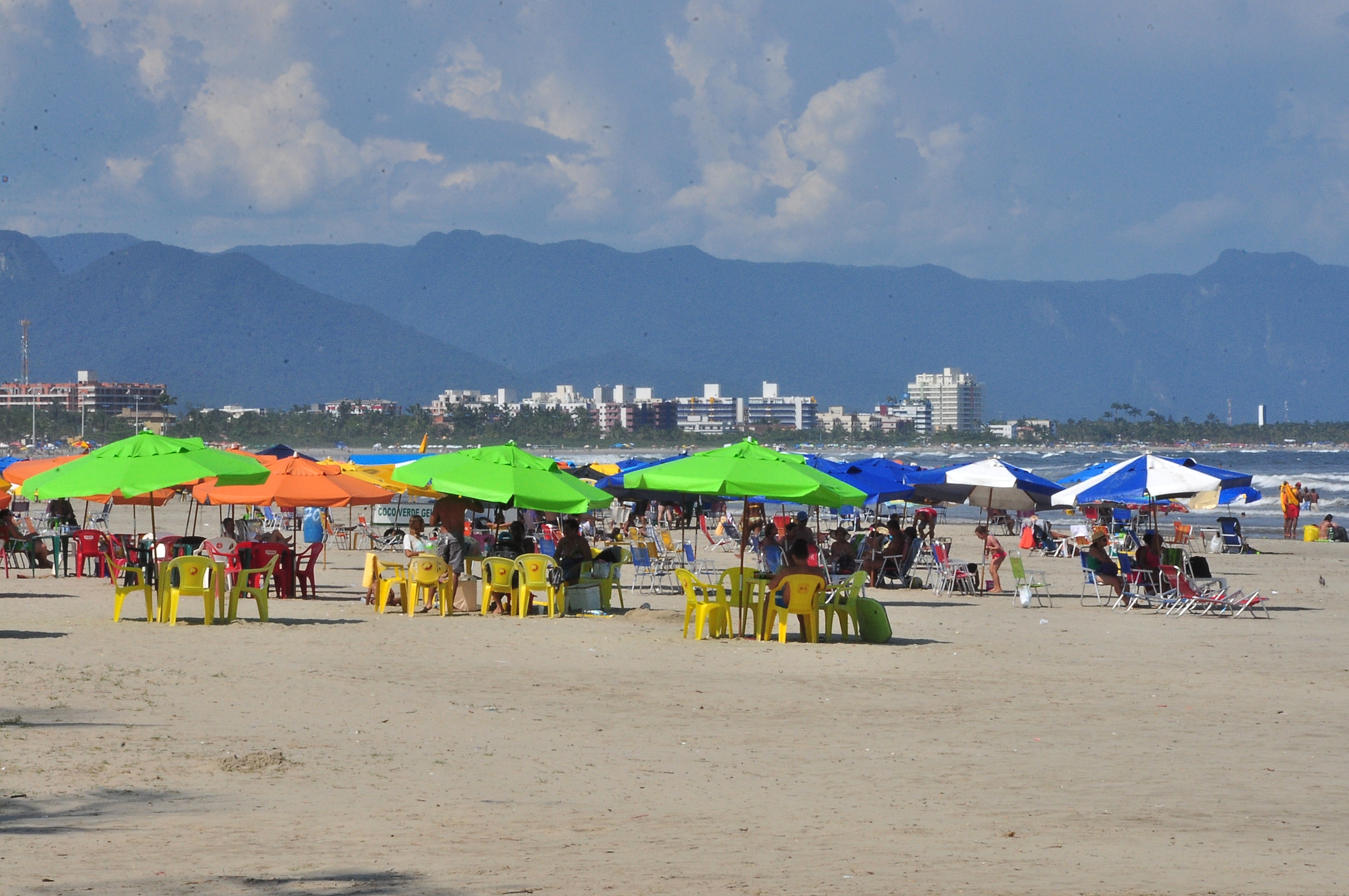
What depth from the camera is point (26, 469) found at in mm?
18641

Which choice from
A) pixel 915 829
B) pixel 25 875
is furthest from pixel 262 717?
pixel 915 829

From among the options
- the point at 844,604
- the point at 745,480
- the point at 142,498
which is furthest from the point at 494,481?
the point at 142,498

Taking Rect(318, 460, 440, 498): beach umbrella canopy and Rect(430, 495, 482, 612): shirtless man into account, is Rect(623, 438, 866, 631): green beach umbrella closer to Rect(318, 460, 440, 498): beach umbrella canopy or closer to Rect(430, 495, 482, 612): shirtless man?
Rect(430, 495, 482, 612): shirtless man

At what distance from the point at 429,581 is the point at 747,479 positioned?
134 inches

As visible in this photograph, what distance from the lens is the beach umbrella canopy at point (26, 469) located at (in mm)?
17797

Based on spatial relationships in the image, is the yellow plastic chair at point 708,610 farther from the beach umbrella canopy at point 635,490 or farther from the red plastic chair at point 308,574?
the red plastic chair at point 308,574

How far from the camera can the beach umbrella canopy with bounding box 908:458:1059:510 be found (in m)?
18.2

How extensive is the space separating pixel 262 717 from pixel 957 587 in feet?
39.1

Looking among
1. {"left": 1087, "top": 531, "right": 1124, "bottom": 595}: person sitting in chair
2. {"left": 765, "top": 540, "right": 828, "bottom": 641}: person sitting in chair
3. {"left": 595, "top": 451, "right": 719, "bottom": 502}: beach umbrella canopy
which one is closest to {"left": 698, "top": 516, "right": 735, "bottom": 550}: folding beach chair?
{"left": 595, "top": 451, "right": 719, "bottom": 502}: beach umbrella canopy

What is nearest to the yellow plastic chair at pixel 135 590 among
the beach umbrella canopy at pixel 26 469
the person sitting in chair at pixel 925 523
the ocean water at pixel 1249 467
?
the beach umbrella canopy at pixel 26 469

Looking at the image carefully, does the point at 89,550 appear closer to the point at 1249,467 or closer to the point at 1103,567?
the point at 1103,567

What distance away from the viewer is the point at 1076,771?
275 inches

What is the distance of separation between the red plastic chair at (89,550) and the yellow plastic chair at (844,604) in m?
10.0

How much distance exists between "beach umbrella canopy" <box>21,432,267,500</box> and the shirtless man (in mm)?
1763
